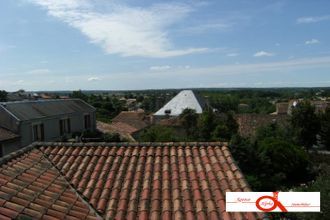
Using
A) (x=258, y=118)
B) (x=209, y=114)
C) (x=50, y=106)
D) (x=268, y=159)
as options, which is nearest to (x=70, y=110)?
(x=50, y=106)

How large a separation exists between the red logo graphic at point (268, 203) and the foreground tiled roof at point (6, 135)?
19.3m

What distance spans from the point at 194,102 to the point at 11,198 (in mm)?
47004

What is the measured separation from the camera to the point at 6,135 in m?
21.5

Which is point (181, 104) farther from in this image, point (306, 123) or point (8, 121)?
point (8, 121)

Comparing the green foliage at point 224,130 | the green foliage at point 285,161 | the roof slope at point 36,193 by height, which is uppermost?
the roof slope at point 36,193

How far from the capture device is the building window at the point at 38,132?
23991 mm

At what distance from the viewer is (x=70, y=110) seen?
96.0 ft

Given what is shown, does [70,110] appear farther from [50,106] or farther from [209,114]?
[209,114]

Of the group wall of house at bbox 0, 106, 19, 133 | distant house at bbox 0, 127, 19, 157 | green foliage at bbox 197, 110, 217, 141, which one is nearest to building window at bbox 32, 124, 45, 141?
wall of house at bbox 0, 106, 19, 133

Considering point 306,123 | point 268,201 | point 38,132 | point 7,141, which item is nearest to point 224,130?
point 306,123

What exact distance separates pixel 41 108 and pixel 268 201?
23.7 meters

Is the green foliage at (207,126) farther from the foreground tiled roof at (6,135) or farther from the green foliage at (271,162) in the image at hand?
the foreground tiled roof at (6,135)

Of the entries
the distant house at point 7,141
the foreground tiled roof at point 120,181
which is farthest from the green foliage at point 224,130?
the foreground tiled roof at point 120,181

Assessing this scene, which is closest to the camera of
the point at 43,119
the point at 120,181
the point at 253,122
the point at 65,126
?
the point at 120,181
